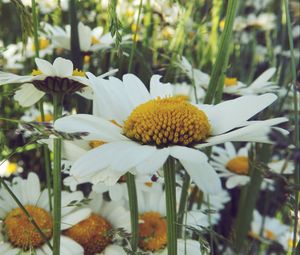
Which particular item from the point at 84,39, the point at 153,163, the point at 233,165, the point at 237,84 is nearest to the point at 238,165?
the point at 233,165

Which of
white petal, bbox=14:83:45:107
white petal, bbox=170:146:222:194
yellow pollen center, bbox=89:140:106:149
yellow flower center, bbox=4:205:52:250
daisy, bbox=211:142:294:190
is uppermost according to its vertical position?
white petal, bbox=170:146:222:194

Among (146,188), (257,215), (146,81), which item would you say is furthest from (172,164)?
(257,215)

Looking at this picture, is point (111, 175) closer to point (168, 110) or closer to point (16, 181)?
point (168, 110)

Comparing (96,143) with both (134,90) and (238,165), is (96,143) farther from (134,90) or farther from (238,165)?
(238,165)

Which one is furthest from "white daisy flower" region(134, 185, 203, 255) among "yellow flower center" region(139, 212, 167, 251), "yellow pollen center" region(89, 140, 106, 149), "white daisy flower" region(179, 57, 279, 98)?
"white daisy flower" region(179, 57, 279, 98)

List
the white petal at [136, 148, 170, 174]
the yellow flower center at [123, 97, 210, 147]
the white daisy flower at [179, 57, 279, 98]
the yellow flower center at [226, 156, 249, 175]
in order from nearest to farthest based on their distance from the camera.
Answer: the white petal at [136, 148, 170, 174] → the yellow flower center at [123, 97, 210, 147] → the white daisy flower at [179, 57, 279, 98] → the yellow flower center at [226, 156, 249, 175]

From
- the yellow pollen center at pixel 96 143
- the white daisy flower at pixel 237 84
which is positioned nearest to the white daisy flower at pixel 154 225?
the yellow pollen center at pixel 96 143

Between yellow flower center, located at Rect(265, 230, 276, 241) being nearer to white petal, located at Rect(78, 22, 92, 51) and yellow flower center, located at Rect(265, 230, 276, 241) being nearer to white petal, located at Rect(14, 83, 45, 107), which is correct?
white petal, located at Rect(78, 22, 92, 51)
